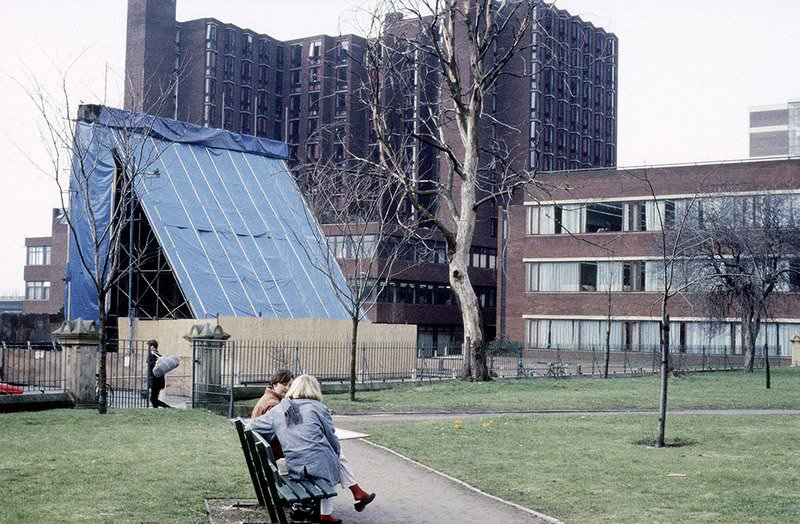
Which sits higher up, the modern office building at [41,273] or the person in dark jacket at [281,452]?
the modern office building at [41,273]

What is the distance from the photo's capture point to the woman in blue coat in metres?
9.30

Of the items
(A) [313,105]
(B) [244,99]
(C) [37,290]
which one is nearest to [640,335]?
(A) [313,105]

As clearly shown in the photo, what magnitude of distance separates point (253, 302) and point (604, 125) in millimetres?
78055

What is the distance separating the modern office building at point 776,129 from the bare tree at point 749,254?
323 ft

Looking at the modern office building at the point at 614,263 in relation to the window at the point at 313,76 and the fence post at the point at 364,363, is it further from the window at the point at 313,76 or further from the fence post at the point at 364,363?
the window at the point at 313,76

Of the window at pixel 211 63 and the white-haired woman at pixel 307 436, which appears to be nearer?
the white-haired woman at pixel 307 436

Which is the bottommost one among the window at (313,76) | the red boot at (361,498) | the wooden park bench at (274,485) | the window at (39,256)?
the red boot at (361,498)

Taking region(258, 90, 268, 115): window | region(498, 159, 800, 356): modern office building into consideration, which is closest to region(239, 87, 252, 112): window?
region(258, 90, 268, 115): window

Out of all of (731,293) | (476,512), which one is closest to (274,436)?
(476,512)

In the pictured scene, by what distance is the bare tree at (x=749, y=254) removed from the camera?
4200cm

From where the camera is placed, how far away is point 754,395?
27.7 m

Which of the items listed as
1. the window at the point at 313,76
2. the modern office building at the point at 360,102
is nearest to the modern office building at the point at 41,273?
the modern office building at the point at 360,102

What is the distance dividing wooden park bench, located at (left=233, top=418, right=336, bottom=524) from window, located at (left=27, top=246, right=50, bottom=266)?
102 meters

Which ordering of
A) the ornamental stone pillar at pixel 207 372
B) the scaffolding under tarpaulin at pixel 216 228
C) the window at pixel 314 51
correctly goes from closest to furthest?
the ornamental stone pillar at pixel 207 372
the scaffolding under tarpaulin at pixel 216 228
the window at pixel 314 51
